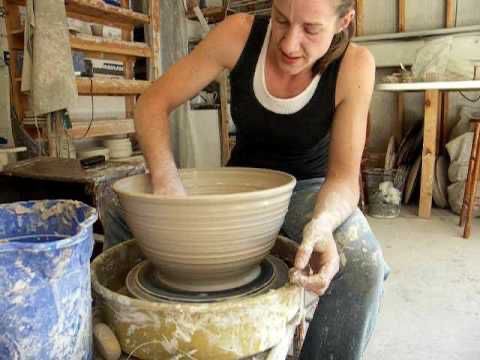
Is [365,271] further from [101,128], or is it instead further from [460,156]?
[101,128]

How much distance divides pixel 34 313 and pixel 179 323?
0.20 meters

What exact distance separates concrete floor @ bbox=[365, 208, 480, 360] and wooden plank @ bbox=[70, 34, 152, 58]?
235cm

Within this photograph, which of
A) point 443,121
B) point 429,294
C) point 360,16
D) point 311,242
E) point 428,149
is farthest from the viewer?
point 360,16

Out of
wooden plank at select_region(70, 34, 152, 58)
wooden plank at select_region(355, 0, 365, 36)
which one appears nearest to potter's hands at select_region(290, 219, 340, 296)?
wooden plank at select_region(70, 34, 152, 58)

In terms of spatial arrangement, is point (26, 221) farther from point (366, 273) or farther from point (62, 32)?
point (62, 32)

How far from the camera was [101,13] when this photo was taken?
3297 mm

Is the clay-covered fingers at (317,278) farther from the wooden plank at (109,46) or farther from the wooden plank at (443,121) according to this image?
the wooden plank at (443,121)

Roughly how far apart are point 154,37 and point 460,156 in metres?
2.63

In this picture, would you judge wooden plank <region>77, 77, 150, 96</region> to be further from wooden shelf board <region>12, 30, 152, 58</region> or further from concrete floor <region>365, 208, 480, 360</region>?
concrete floor <region>365, 208, 480, 360</region>

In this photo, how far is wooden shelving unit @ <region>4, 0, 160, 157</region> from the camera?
277 centimetres

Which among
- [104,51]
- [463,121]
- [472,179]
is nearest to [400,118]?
[463,121]

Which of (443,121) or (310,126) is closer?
(310,126)

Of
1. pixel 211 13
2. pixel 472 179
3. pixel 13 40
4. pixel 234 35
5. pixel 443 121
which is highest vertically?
pixel 211 13

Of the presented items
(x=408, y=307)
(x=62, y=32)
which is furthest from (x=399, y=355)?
(x=62, y=32)
